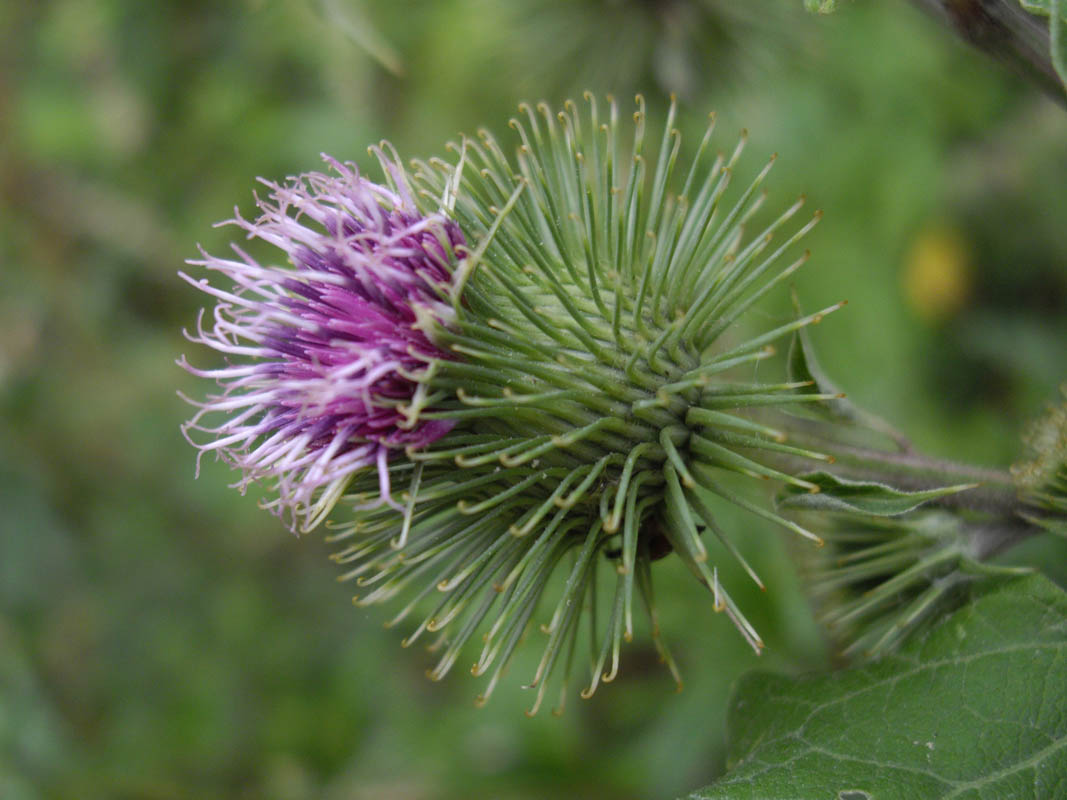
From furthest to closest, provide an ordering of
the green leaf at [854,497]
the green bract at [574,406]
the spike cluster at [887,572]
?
the spike cluster at [887,572] < the green bract at [574,406] < the green leaf at [854,497]

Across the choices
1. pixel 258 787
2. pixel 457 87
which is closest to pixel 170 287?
pixel 457 87

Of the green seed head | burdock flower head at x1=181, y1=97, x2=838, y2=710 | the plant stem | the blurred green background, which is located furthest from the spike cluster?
the blurred green background

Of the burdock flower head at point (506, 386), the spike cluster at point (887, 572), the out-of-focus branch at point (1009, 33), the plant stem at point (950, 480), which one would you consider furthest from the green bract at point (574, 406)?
the out-of-focus branch at point (1009, 33)

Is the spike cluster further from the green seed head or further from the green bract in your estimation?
the green bract

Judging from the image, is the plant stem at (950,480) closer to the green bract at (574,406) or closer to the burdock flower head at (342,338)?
the green bract at (574,406)

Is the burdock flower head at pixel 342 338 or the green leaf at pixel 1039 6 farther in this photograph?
the burdock flower head at pixel 342 338

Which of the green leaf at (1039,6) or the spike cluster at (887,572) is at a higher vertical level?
the green leaf at (1039,6)
